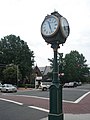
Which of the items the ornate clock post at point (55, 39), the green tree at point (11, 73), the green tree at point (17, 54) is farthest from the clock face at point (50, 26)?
the green tree at point (17, 54)

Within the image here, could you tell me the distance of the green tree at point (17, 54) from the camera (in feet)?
245

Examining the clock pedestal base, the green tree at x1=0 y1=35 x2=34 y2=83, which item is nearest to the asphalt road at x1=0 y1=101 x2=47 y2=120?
the clock pedestal base

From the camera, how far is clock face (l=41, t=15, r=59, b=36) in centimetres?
745

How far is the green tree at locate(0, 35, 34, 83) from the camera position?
7475 centimetres

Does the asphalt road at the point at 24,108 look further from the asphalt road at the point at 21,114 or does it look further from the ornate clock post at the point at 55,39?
the ornate clock post at the point at 55,39

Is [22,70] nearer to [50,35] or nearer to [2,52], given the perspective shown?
[2,52]

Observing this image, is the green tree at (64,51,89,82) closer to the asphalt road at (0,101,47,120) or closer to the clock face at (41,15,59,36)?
the asphalt road at (0,101,47,120)

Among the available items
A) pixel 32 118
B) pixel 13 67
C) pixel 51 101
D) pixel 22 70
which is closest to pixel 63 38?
pixel 51 101

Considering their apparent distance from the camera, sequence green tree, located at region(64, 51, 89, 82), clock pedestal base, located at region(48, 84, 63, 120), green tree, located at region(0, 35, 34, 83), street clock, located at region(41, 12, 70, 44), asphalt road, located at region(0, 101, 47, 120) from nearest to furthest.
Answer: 1. clock pedestal base, located at region(48, 84, 63, 120)
2. street clock, located at region(41, 12, 70, 44)
3. asphalt road, located at region(0, 101, 47, 120)
4. green tree, located at region(0, 35, 34, 83)
5. green tree, located at region(64, 51, 89, 82)

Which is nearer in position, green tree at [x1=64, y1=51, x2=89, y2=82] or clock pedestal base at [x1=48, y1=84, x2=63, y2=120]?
clock pedestal base at [x1=48, y1=84, x2=63, y2=120]

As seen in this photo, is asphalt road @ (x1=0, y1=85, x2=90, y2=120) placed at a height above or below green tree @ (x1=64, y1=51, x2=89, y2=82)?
below

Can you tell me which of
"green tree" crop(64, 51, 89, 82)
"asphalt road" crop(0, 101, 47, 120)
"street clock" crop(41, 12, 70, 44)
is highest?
"green tree" crop(64, 51, 89, 82)

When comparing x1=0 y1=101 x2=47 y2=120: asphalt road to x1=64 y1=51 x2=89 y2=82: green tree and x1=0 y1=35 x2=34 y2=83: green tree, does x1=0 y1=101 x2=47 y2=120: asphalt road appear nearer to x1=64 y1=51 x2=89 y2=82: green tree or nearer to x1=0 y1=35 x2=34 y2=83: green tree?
x1=0 y1=35 x2=34 y2=83: green tree

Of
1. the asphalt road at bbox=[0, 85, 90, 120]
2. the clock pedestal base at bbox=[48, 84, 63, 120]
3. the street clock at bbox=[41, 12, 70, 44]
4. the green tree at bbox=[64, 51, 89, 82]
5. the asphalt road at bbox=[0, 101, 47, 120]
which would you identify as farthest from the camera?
the green tree at bbox=[64, 51, 89, 82]
